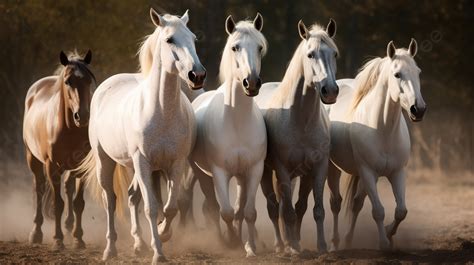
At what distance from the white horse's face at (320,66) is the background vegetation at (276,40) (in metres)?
7.66

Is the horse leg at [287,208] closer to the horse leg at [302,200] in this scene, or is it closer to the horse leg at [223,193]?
the horse leg at [302,200]

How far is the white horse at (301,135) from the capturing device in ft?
30.1

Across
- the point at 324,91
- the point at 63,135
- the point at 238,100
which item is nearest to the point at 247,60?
the point at 238,100

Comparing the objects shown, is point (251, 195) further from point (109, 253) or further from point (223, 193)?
point (109, 253)

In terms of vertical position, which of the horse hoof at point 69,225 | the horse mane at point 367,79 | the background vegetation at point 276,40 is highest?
the background vegetation at point 276,40

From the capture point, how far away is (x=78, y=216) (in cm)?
1053

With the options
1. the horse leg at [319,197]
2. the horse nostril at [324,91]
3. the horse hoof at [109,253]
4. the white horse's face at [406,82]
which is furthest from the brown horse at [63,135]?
the white horse's face at [406,82]

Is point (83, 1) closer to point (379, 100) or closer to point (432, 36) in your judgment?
point (432, 36)

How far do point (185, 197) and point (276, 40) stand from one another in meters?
11.3

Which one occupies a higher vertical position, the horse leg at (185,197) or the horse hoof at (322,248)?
the horse leg at (185,197)

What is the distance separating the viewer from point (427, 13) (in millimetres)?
19719

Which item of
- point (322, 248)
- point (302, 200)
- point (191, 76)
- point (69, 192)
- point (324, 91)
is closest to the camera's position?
point (191, 76)

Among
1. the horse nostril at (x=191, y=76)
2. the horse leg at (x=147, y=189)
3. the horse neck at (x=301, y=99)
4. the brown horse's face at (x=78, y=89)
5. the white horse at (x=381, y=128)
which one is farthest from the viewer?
the brown horse's face at (x=78, y=89)

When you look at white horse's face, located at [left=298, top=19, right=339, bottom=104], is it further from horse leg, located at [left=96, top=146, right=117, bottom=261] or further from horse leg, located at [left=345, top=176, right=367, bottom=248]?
horse leg, located at [left=96, top=146, right=117, bottom=261]
